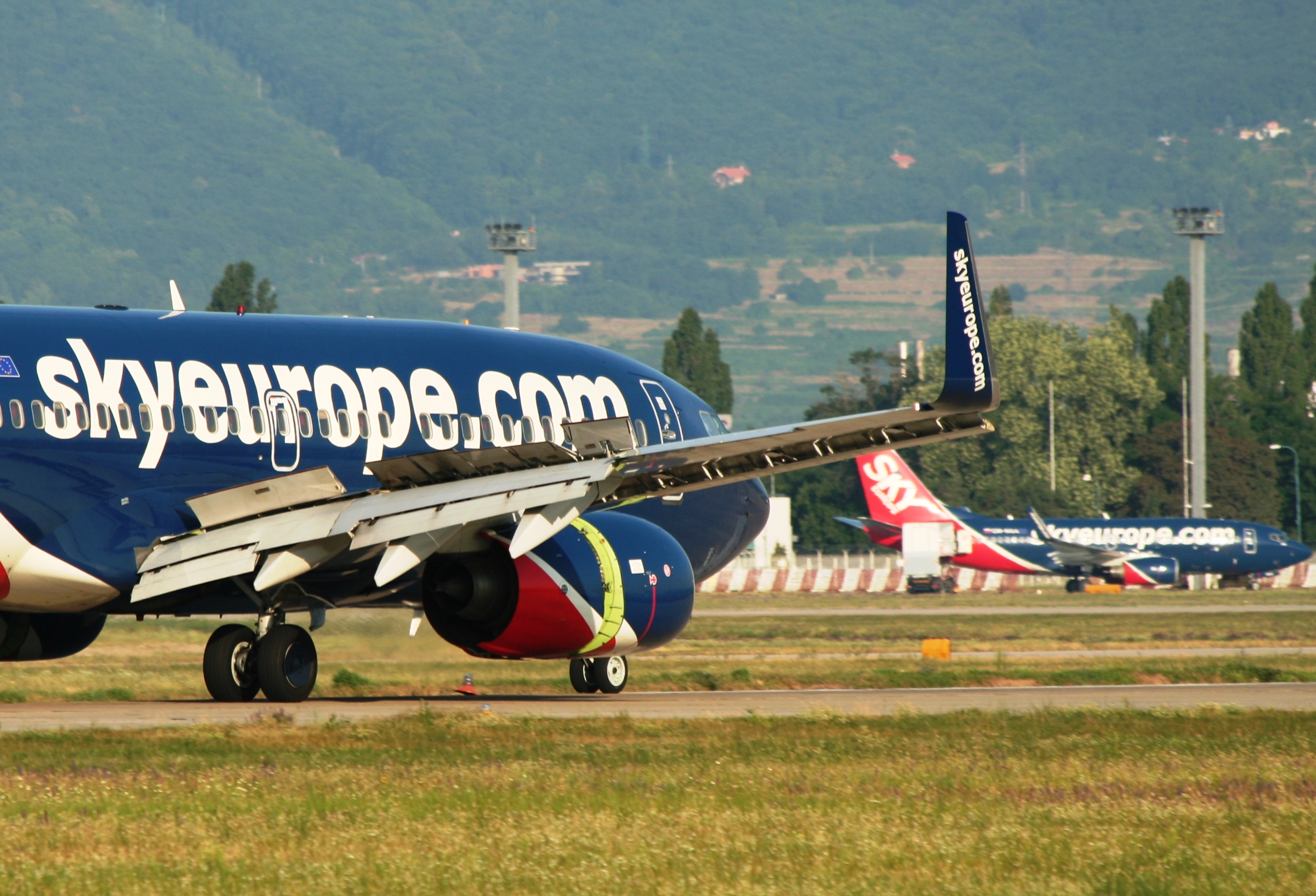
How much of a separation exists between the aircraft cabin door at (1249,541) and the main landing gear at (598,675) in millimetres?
67277

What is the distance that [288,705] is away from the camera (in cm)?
2145

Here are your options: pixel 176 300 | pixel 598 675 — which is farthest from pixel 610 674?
pixel 176 300

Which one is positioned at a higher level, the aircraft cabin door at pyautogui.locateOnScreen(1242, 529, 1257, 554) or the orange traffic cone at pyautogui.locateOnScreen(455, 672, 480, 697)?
the aircraft cabin door at pyautogui.locateOnScreen(1242, 529, 1257, 554)

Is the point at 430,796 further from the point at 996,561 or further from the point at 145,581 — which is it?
the point at 996,561

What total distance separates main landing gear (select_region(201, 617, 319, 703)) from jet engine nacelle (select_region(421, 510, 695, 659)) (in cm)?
151

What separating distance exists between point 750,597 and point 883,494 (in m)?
15.2

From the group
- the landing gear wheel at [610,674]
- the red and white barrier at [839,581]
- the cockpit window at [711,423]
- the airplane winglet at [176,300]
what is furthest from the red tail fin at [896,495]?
the airplane winglet at [176,300]

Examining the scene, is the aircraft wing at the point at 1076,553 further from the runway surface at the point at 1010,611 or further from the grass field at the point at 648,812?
the grass field at the point at 648,812

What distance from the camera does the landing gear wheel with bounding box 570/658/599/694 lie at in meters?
24.4

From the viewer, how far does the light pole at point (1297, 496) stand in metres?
122

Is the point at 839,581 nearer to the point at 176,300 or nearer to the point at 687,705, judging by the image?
the point at 687,705

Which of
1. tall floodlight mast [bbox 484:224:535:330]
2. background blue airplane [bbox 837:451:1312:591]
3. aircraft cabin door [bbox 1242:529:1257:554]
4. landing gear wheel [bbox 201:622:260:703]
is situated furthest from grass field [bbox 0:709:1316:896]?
tall floodlight mast [bbox 484:224:535:330]

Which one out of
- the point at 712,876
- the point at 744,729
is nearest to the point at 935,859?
the point at 712,876

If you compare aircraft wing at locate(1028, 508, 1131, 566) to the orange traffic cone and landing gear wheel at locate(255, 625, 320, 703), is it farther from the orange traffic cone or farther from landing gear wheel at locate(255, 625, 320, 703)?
landing gear wheel at locate(255, 625, 320, 703)
